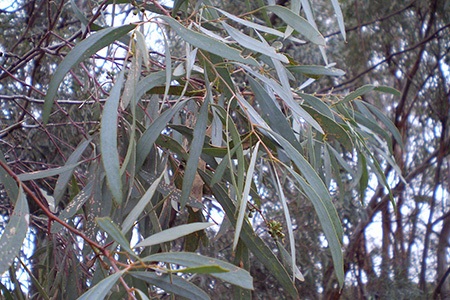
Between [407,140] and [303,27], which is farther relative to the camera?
[407,140]

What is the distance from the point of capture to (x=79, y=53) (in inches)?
42.4

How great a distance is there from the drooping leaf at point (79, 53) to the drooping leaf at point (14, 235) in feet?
0.59

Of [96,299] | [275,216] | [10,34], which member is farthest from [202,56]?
[275,216]

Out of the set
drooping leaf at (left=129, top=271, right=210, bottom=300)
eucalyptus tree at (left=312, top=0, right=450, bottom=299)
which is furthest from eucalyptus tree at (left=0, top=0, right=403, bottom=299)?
eucalyptus tree at (left=312, top=0, right=450, bottom=299)

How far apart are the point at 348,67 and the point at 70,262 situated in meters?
3.72

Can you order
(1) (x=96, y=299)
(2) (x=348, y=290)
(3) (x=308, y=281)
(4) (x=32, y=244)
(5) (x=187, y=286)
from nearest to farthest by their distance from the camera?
1. (1) (x=96, y=299)
2. (5) (x=187, y=286)
3. (4) (x=32, y=244)
4. (3) (x=308, y=281)
5. (2) (x=348, y=290)

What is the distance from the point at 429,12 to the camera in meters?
4.34

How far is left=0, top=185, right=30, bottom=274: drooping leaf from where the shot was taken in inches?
35.7

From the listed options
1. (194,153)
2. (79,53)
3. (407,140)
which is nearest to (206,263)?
(194,153)

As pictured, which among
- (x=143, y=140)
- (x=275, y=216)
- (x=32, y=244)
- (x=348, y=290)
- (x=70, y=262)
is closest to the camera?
(x=143, y=140)

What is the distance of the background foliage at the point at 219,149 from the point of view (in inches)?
42.5

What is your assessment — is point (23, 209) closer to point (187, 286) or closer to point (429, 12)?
point (187, 286)

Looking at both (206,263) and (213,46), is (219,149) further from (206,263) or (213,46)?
(206,263)

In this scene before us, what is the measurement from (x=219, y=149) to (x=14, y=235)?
43 cm
